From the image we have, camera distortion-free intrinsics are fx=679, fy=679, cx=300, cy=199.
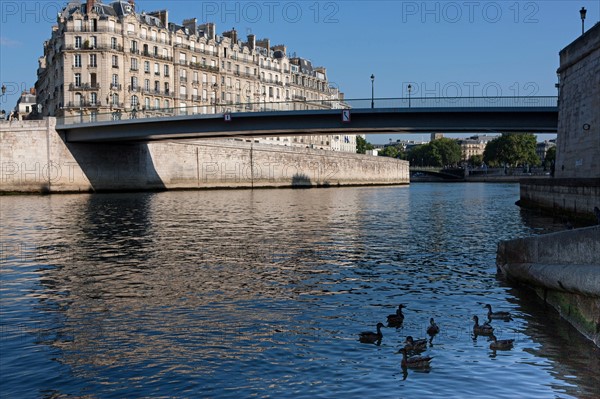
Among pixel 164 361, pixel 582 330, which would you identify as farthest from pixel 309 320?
pixel 582 330

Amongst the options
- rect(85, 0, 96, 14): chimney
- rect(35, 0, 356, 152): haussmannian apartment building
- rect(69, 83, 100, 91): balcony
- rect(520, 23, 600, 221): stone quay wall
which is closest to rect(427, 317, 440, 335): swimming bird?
rect(520, 23, 600, 221): stone quay wall

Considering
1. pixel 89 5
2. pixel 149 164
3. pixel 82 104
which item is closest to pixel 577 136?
pixel 149 164

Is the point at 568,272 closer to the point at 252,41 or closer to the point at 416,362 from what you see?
the point at 416,362

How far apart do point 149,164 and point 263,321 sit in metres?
67.8

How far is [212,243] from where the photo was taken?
28.2 metres

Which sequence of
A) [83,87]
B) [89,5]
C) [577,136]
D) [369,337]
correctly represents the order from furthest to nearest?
[89,5] < [83,87] < [577,136] < [369,337]

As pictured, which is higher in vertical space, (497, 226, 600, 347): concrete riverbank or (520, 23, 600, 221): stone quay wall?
(520, 23, 600, 221): stone quay wall

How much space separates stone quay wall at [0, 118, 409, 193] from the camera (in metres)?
68.2

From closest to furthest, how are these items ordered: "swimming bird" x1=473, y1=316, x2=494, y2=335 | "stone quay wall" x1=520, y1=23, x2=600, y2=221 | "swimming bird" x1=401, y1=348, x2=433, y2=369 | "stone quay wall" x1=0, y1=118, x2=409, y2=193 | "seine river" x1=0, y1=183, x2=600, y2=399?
1. "seine river" x1=0, y1=183, x2=600, y2=399
2. "swimming bird" x1=401, y1=348, x2=433, y2=369
3. "swimming bird" x1=473, y1=316, x2=494, y2=335
4. "stone quay wall" x1=520, y1=23, x2=600, y2=221
5. "stone quay wall" x1=0, y1=118, x2=409, y2=193

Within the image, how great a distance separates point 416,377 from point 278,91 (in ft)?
430

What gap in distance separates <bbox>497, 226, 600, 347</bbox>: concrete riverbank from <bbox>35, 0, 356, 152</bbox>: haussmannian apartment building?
2316 inches

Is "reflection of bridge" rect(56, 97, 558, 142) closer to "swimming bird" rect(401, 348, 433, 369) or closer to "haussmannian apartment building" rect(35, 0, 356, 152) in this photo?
"haussmannian apartment building" rect(35, 0, 356, 152)

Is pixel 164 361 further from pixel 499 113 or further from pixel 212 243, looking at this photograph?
pixel 499 113

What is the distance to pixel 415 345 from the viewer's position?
38.8 feet
